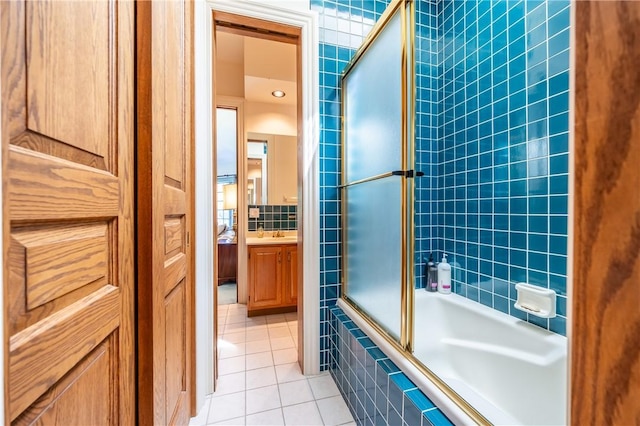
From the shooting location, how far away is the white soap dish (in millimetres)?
1259

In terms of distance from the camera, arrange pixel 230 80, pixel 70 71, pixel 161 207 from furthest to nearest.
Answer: pixel 230 80, pixel 161 207, pixel 70 71

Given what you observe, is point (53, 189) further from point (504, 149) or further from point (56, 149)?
point (504, 149)

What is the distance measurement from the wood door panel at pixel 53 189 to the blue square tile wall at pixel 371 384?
108cm

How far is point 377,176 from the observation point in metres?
1.32

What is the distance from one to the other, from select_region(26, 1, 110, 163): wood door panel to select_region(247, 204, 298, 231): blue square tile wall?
2457mm

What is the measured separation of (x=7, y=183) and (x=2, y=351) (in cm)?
20

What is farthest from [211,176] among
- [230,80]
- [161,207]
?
[230,80]

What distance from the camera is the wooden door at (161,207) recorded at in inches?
28.1

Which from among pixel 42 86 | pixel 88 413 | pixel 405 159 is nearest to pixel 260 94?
pixel 405 159

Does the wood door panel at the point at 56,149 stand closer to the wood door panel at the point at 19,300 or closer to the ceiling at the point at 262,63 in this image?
the wood door panel at the point at 19,300

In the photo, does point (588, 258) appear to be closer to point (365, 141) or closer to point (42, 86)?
point (42, 86)

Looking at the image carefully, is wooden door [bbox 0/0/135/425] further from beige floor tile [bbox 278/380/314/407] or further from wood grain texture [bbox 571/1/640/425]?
beige floor tile [bbox 278/380/314/407]

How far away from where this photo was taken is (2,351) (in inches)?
12.4

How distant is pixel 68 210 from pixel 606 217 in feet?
2.42
